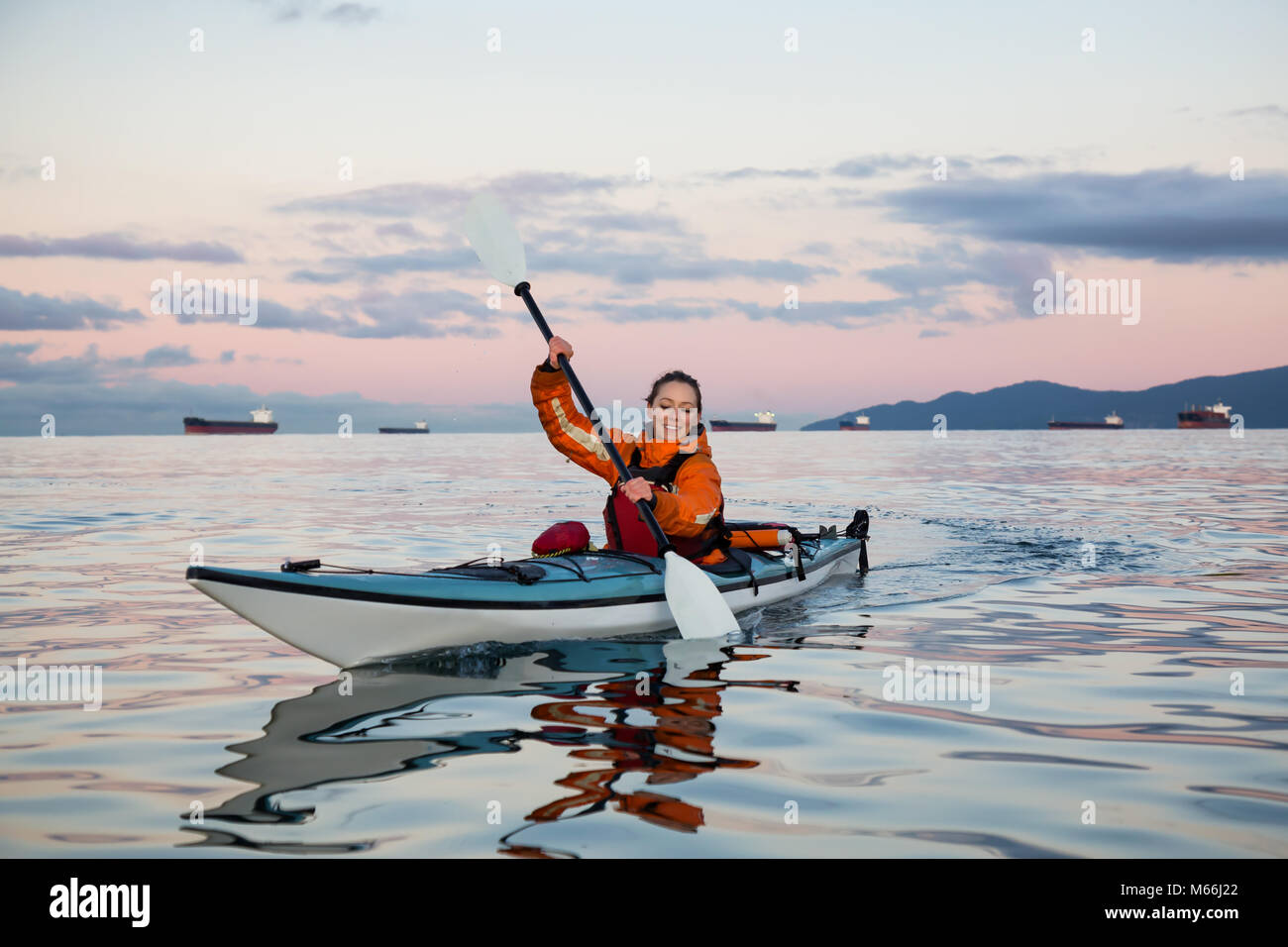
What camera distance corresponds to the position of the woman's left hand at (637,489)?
6848 mm

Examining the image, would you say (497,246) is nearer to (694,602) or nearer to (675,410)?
(675,410)

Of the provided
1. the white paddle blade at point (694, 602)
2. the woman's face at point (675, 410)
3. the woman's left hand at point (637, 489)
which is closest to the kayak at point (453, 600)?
the white paddle blade at point (694, 602)

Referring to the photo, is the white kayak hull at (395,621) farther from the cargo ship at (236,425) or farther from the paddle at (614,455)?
the cargo ship at (236,425)

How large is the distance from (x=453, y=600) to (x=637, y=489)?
1565mm

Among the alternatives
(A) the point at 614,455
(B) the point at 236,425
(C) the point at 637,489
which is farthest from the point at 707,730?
(B) the point at 236,425

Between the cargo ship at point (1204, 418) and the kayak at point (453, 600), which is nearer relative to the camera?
the kayak at point (453, 600)

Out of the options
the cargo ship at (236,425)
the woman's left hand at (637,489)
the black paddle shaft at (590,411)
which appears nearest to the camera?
the woman's left hand at (637,489)

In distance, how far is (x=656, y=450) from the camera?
7539 millimetres

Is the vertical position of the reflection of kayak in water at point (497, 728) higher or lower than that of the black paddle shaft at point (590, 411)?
lower

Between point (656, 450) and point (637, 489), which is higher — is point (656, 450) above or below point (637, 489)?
above

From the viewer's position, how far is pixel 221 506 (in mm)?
17297

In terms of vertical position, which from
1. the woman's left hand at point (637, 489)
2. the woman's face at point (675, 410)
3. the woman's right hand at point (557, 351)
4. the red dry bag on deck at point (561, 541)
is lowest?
the red dry bag on deck at point (561, 541)
